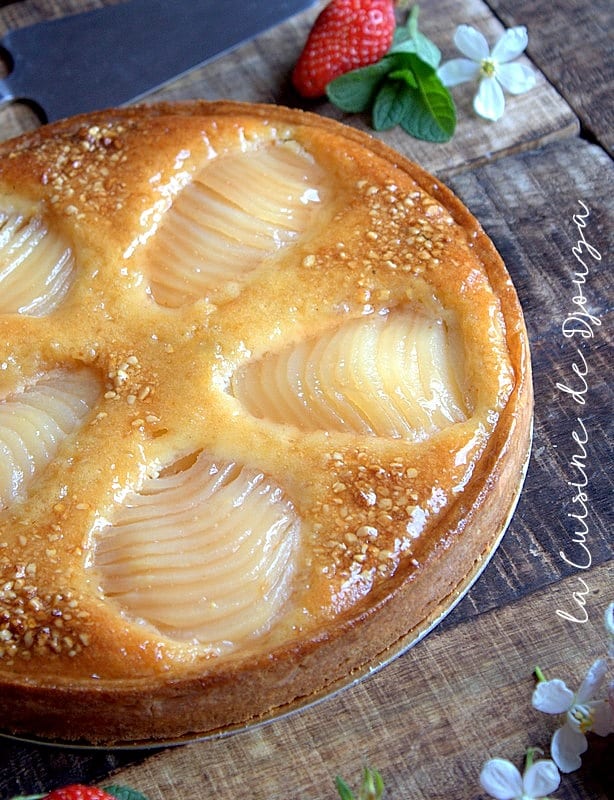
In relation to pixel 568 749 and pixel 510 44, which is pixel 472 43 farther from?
pixel 568 749

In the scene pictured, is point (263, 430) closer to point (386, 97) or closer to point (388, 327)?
point (388, 327)

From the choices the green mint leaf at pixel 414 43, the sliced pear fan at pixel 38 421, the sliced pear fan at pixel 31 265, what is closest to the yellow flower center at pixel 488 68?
the green mint leaf at pixel 414 43

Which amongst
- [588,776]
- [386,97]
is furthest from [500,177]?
[588,776]

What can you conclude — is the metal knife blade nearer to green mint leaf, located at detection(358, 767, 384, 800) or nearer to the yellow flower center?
the yellow flower center

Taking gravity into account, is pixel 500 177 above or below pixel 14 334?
below

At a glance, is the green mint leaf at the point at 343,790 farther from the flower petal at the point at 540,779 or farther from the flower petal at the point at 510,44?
the flower petal at the point at 510,44

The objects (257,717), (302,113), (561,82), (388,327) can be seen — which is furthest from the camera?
(561,82)

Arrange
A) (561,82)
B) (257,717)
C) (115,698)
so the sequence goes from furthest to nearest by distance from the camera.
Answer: (561,82) < (257,717) < (115,698)
